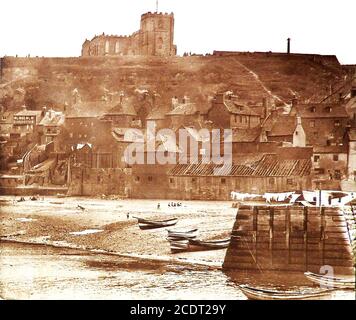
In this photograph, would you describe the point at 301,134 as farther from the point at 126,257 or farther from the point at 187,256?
the point at 126,257

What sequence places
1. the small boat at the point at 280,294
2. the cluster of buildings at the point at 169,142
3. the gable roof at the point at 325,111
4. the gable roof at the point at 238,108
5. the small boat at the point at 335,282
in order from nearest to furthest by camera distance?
the small boat at the point at 280,294, the small boat at the point at 335,282, the cluster of buildings at the point at 169,142, the gable roof at the point at 325,111, the gable roof at the point at 238,108

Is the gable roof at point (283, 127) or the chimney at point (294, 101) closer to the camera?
the gable roof at point (283, 127)

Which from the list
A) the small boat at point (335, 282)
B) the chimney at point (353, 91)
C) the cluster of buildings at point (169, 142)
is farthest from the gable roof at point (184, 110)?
the small boat at point (335, 282)

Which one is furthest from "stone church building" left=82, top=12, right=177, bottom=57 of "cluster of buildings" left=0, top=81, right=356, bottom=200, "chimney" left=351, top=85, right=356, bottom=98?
"chimney" left=351, top=85, right=356, bottom=98

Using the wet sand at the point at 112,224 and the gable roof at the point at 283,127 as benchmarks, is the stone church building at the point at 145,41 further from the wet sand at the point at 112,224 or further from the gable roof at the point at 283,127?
the wet sand at the point at 112,224

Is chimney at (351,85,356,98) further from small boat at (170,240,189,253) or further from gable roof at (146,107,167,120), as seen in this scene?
small boat at (170,240,189,253)

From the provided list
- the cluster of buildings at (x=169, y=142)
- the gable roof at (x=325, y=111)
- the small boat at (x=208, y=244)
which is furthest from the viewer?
the gable roof at (x=325, y=111)
